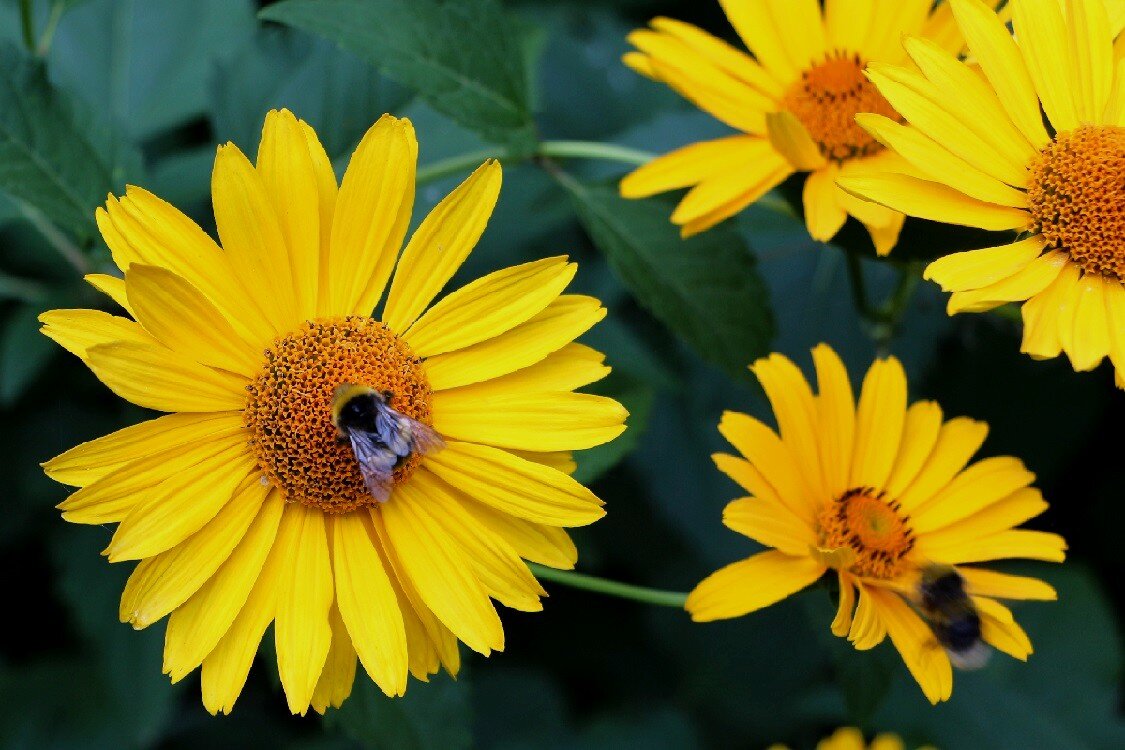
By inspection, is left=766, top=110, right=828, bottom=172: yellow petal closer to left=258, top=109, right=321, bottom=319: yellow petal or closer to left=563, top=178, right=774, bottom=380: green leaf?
left=563, top=178, right=774, bottom=380: green leaf

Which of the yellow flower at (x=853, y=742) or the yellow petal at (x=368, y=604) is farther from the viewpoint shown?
the yellow flower at (x=853, y=742)

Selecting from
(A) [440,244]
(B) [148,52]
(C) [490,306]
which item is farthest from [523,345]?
(B) [148,52]

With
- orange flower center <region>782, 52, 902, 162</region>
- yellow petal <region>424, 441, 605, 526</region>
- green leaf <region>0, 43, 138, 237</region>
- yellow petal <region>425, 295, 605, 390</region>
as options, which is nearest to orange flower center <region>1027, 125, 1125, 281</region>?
orange flower center <region>782, 52, 902, 162</region>

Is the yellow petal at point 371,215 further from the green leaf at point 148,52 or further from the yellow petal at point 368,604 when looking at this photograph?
the green leaf at point 148,52

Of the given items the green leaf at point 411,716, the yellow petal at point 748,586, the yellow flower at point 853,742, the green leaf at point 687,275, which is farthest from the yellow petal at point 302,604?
the yellow flower at point 853,742

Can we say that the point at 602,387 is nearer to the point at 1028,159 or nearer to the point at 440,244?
the point at 440,244

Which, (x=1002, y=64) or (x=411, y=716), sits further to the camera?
(x=411, y=716)

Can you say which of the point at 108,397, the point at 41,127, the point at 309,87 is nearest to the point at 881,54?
the point at 309,87
